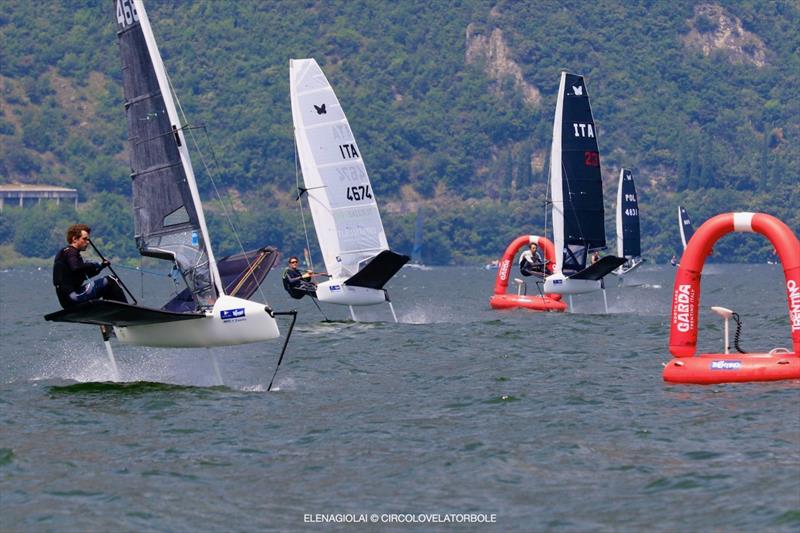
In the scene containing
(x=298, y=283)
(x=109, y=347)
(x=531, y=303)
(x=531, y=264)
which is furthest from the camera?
(x=531, y=264)

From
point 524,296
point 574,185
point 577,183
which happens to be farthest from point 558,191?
point 524,296

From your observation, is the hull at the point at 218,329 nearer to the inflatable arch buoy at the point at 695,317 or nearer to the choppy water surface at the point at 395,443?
the choppy water surface at the point at 395,443

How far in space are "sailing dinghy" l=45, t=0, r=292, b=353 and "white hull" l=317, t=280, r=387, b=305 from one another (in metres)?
11.8

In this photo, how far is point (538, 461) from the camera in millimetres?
15164

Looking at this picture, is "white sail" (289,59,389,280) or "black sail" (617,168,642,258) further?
"black sail" (617,168,642,258)

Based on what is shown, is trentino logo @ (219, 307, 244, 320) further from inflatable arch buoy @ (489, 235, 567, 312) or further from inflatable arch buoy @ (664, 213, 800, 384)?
inflatable arch buoy @ (489, 235, 567, 312)

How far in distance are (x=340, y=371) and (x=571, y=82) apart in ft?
64.5

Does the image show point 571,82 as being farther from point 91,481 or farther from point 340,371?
point 91,481

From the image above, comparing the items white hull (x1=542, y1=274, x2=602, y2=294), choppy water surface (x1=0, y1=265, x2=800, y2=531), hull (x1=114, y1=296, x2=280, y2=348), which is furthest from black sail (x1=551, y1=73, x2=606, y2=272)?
hull (x1=114, y1=296, x2=280, y2=348)

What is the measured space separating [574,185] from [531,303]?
3.58 meters

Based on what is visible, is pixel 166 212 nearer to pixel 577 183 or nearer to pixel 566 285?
pixel 566 285

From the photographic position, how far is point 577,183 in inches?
1608

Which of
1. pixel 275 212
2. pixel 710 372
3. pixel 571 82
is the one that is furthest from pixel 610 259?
pixel 275 212

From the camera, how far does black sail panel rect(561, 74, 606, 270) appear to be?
40.2 meters
